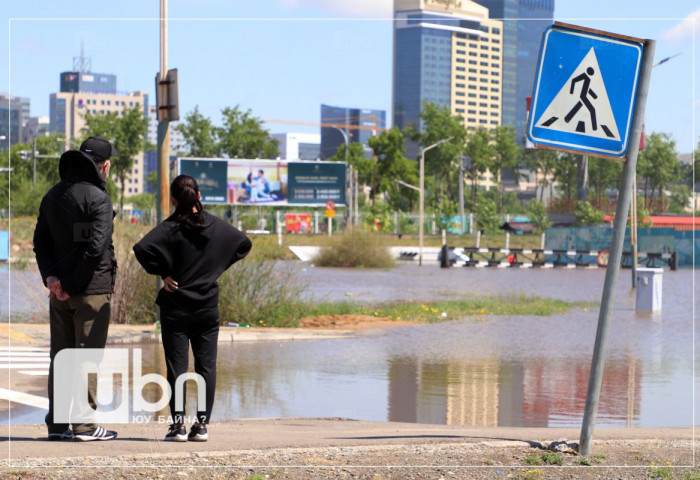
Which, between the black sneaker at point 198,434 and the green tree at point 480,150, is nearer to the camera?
the black sneaker at point 198,434

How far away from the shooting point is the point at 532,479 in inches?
243

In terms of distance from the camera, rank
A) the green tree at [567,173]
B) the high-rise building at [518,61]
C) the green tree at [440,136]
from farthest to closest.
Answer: the high-rise building at [518,61] → the green tree at [567,173] → the green tree at [440,136]

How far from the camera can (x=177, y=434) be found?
23.4 feet

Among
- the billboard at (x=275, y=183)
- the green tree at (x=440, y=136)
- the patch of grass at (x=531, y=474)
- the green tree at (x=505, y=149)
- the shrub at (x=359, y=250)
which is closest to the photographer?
the patch of grass at (x=531, y=474)

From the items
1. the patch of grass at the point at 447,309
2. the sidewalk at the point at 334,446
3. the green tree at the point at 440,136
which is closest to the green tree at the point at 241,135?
the green tree at the point at 440,136

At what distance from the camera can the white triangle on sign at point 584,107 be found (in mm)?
6812

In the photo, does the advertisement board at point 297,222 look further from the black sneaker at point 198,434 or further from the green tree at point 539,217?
the black sneaker at point 198,434

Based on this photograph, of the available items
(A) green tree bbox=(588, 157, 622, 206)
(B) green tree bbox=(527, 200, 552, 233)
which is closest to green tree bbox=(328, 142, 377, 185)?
(B) green tree bbox=(527, 200, 552, 233)

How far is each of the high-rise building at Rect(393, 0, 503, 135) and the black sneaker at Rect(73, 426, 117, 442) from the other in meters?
45.1

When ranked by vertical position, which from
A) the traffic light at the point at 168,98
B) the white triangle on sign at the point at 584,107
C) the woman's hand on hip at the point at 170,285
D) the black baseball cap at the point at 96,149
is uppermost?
the traffic light at the point at 168,98

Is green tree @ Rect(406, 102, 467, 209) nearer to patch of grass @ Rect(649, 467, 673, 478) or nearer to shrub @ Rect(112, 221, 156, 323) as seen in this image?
shrub @ Rect(112, 221, 156, 323)

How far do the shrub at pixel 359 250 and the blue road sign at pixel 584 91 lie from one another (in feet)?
117

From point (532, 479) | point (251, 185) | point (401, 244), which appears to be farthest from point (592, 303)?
point (251, 185)

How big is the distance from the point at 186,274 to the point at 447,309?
16.4 m
